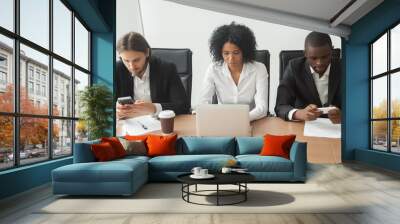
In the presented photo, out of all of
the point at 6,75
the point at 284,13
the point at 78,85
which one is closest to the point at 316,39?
the point at 284,13

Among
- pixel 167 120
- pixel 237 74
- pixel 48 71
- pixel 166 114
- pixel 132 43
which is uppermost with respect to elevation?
pixel 132 43

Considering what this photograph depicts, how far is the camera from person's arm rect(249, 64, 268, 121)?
30.5ft

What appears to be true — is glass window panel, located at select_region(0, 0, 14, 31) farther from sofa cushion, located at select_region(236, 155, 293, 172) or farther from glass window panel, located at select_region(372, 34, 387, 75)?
glass window panel, located at select_region(372, 34, 387, 75)

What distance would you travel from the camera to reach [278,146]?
6.69 metres

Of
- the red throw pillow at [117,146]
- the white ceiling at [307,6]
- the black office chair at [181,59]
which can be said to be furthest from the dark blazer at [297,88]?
the red throw pillow at [117,146]

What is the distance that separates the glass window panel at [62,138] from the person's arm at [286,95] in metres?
4.61

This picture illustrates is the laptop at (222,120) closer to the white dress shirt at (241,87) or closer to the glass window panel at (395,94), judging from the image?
the white dress shirt at (241,87)

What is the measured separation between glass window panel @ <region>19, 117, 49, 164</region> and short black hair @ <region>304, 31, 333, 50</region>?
618cm

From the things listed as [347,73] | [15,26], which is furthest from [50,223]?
[347,73]

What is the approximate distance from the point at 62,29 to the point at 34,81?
1623mm

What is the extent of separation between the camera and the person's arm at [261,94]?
30.5 ft

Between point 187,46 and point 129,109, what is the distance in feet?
6.53

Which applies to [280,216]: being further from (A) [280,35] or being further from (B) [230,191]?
(A) [280,35]

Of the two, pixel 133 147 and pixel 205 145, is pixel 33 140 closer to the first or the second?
pixel 133 147
